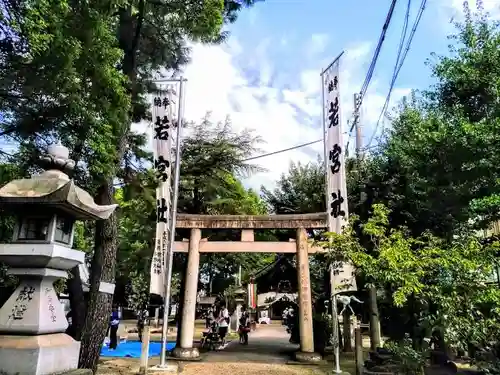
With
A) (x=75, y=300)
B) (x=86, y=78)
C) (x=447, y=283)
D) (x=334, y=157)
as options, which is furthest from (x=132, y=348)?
(x=447, y=283)

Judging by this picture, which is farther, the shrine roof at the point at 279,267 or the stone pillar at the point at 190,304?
the shrine roof at the point at 279,267

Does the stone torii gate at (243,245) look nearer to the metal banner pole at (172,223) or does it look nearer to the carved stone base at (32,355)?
the metal banner pole at (172,223)

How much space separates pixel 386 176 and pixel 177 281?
22.5 meters

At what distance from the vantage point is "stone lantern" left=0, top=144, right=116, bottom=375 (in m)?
4.29

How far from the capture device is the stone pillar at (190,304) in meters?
12.2

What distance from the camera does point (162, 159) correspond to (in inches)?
434

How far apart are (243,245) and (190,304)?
2.41 metres

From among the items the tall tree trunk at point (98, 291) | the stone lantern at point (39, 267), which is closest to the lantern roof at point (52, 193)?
the stone lantern at point (39, 267)

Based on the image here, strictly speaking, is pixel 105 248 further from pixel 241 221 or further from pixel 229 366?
pixel 241 221

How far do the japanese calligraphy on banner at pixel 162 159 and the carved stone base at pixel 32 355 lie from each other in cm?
627

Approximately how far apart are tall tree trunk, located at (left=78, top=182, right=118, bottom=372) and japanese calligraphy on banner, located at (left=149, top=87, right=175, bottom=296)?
2.30 meters

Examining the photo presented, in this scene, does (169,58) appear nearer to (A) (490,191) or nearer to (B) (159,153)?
(B) (159,153)

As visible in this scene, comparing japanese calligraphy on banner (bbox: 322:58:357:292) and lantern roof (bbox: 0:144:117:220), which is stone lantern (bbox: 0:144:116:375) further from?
japanese calligraphy on banner (bbox: 322:58:357:292)

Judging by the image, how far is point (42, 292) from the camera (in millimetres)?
4633
